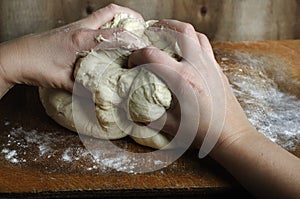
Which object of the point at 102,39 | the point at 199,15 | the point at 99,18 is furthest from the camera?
the point at 199,15

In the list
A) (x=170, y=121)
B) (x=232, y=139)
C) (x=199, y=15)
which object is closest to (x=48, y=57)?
(x=170, y=121)

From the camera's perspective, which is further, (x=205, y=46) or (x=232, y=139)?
(x=205, y=46)

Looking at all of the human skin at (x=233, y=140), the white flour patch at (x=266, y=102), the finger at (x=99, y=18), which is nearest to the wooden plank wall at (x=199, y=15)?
the white flour patch at (x=266, y=102)

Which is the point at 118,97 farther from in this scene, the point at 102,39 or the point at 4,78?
the point at 4,78

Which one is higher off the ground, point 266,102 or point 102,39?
point 102,39

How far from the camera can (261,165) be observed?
1.01m

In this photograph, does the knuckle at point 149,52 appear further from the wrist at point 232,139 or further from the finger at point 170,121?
the wrist at point 232,139

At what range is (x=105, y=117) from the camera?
117cm

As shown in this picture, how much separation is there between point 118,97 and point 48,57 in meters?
0.19

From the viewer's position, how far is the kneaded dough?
43.3 inches

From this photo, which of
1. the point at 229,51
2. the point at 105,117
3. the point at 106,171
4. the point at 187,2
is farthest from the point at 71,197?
the point at 187,2

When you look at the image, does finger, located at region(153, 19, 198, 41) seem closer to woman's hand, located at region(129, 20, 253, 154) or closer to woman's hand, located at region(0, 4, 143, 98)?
woman's hand, located at region(129, 20, 253, 154)

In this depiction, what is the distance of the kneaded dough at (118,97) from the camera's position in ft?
3.61

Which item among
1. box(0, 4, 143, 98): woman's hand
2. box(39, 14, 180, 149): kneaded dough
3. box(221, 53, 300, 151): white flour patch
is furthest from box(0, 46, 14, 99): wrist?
box(221, 53, 300, 151): white flour patch
